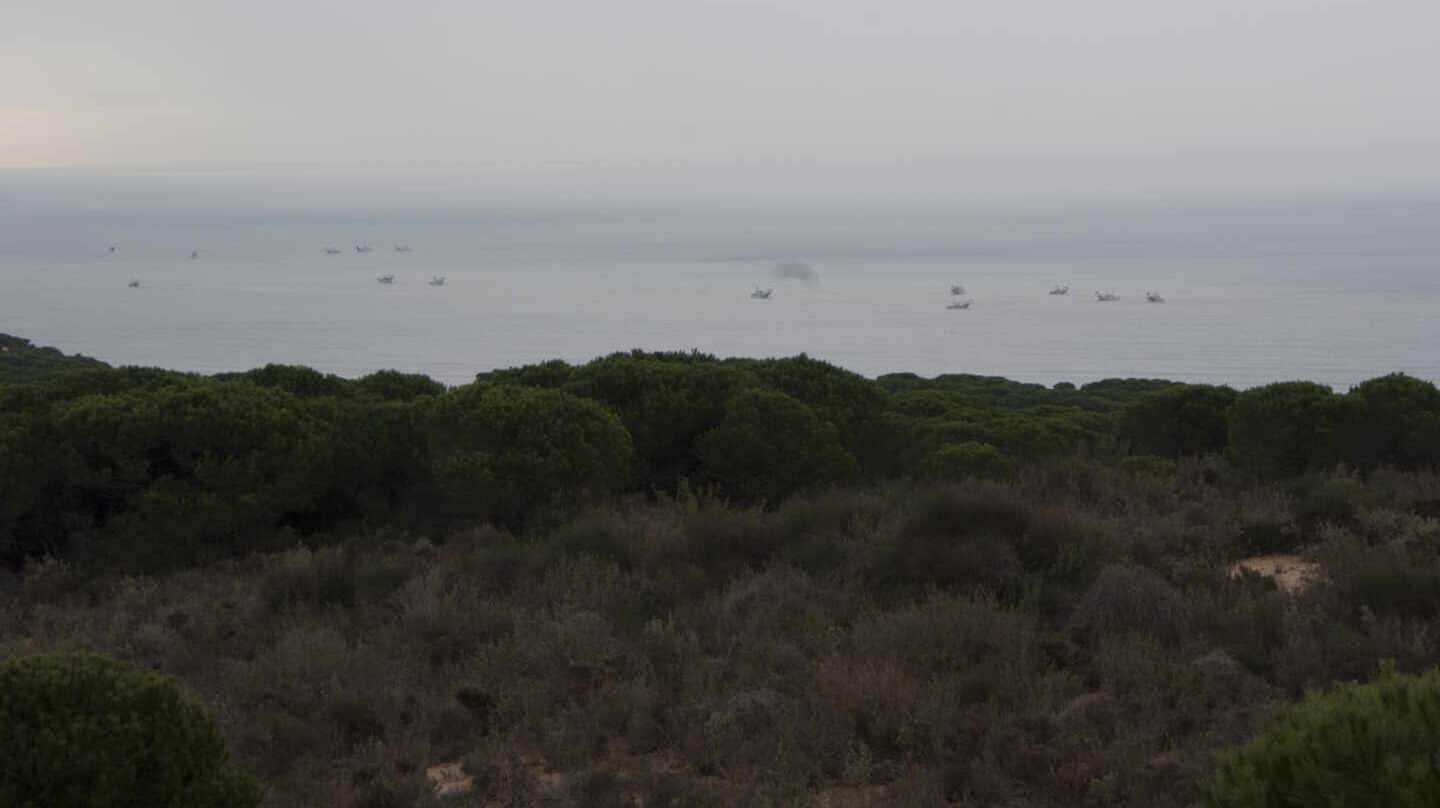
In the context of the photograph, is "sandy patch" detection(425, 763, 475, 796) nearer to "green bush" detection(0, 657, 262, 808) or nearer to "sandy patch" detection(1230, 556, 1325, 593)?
"green bush" detection(0, 657, 262, 808)

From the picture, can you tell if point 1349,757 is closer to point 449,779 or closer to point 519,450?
point 449,779

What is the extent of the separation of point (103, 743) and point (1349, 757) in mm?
3301

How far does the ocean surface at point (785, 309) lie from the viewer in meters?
55.8

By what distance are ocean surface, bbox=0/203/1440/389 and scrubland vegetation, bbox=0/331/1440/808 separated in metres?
35.1

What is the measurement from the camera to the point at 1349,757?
309 cm

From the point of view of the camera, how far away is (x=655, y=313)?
3061 inches

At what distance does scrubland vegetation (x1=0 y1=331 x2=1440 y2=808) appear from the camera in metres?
5.12

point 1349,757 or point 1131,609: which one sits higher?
point 1349,757

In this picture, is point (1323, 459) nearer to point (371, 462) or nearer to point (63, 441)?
point (371, 462)

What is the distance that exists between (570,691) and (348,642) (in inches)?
63.2

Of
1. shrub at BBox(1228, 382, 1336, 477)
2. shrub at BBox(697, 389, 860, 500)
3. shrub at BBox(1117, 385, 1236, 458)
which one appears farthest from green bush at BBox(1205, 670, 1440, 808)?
shrub at BBox(1117, 385, 1236, 458)

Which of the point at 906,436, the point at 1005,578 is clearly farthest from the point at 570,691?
the point at 906,436

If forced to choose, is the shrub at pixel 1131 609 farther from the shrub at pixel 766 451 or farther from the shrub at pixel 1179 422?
the shrub at pixel 1179 422

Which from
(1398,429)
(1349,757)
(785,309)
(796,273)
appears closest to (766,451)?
(1398,429)
